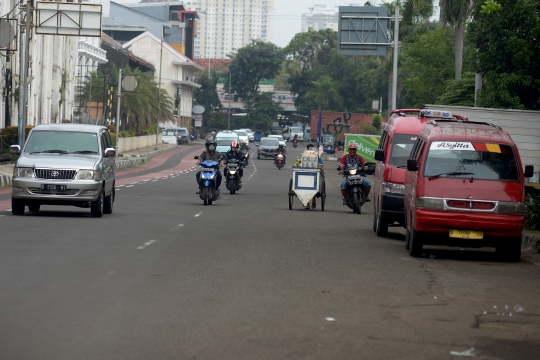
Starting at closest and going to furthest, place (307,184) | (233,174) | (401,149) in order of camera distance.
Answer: (401,149) → (307,184) → (233,174)

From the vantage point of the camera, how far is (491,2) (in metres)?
21.2

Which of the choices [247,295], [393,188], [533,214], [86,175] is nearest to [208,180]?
[86,175]

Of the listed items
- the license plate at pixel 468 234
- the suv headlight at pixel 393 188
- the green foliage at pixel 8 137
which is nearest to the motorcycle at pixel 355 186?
the suv headlight at pixel 393 188

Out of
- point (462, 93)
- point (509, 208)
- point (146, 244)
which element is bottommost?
point (146, 244)

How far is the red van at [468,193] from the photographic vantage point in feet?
45.0

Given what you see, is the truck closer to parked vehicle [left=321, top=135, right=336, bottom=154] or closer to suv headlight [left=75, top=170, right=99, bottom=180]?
suv headlight [left=75, top=170, right=99, bottom=180]

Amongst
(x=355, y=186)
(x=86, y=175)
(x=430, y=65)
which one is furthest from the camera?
(x=430, y=65)

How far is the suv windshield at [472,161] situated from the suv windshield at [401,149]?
13.6 ft

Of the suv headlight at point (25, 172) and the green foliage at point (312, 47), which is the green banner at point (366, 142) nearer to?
the suv headlight at point (25, 172)

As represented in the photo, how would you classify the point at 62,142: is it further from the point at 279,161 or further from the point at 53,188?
the point at 279,161

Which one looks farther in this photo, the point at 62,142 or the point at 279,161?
the point at 279,161

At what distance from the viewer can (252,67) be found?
5443 inches

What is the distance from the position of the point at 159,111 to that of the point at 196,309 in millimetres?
70883

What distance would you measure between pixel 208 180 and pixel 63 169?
6545 mm
